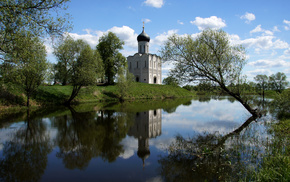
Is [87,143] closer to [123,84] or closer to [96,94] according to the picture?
[96,94]

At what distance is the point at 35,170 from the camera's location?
234 inches

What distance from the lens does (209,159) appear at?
6613 millimetres

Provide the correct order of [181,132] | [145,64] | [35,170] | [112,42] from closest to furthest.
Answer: [35,170], [181,132], [112,42], [145,64]

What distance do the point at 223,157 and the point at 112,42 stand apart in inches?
1585

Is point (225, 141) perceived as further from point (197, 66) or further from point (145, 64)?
point (145, 64)

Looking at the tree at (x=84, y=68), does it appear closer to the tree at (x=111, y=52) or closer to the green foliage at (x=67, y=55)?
the green foliage at (x=67, y=55)

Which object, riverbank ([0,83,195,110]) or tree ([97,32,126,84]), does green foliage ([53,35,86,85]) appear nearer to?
riverbank ([0,83,195,110])

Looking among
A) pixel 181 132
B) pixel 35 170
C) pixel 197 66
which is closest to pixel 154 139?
pixel 181 132

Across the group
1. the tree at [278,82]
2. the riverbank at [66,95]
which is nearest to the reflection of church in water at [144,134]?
the riverbank at [66,95]

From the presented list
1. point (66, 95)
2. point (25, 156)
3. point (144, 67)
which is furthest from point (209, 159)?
point (144, 67)

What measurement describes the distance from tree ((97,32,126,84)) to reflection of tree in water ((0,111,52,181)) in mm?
33048

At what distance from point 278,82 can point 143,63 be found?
1661 inches

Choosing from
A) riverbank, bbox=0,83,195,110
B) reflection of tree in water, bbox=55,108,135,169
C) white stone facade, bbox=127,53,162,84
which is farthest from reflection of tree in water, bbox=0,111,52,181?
white stone facade, bbox=127,53,162,84

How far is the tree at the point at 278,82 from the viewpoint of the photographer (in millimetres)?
57822
